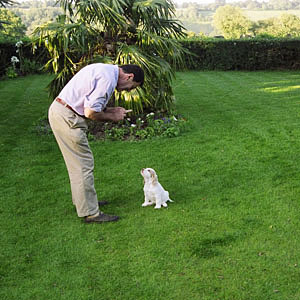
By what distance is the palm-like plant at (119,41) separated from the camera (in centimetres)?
795

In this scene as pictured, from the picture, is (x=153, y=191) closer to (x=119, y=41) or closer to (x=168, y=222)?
(x=168, y=222)

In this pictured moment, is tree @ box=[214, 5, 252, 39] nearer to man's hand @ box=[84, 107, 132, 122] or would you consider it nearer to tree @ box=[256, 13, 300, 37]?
tree @ box=[256, 13, 300, 37]

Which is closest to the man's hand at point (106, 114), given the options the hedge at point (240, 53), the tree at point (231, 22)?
the hedge at point (240, 53)

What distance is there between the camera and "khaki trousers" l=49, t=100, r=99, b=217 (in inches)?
167

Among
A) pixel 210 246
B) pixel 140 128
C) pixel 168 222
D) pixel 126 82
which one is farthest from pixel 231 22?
pixel 210 246

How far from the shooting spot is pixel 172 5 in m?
8.94

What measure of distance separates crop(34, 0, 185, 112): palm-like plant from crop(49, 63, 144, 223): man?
364cm

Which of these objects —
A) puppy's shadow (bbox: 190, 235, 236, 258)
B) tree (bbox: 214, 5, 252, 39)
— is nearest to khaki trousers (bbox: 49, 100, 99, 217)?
puppy's shadow (bbox: 190, 235, 236, 258)

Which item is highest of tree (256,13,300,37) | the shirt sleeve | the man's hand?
the shirt sleeve

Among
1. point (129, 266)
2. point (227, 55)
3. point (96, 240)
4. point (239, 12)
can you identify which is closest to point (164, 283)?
point (129, 266)

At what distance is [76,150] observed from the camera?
4297 mm

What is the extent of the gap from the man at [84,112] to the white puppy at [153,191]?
613mm

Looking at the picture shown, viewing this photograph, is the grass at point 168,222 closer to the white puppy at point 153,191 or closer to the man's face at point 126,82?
the white puppy at point 153,191

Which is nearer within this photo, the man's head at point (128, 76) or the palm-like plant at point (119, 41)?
the man's head at point (128, 76)
